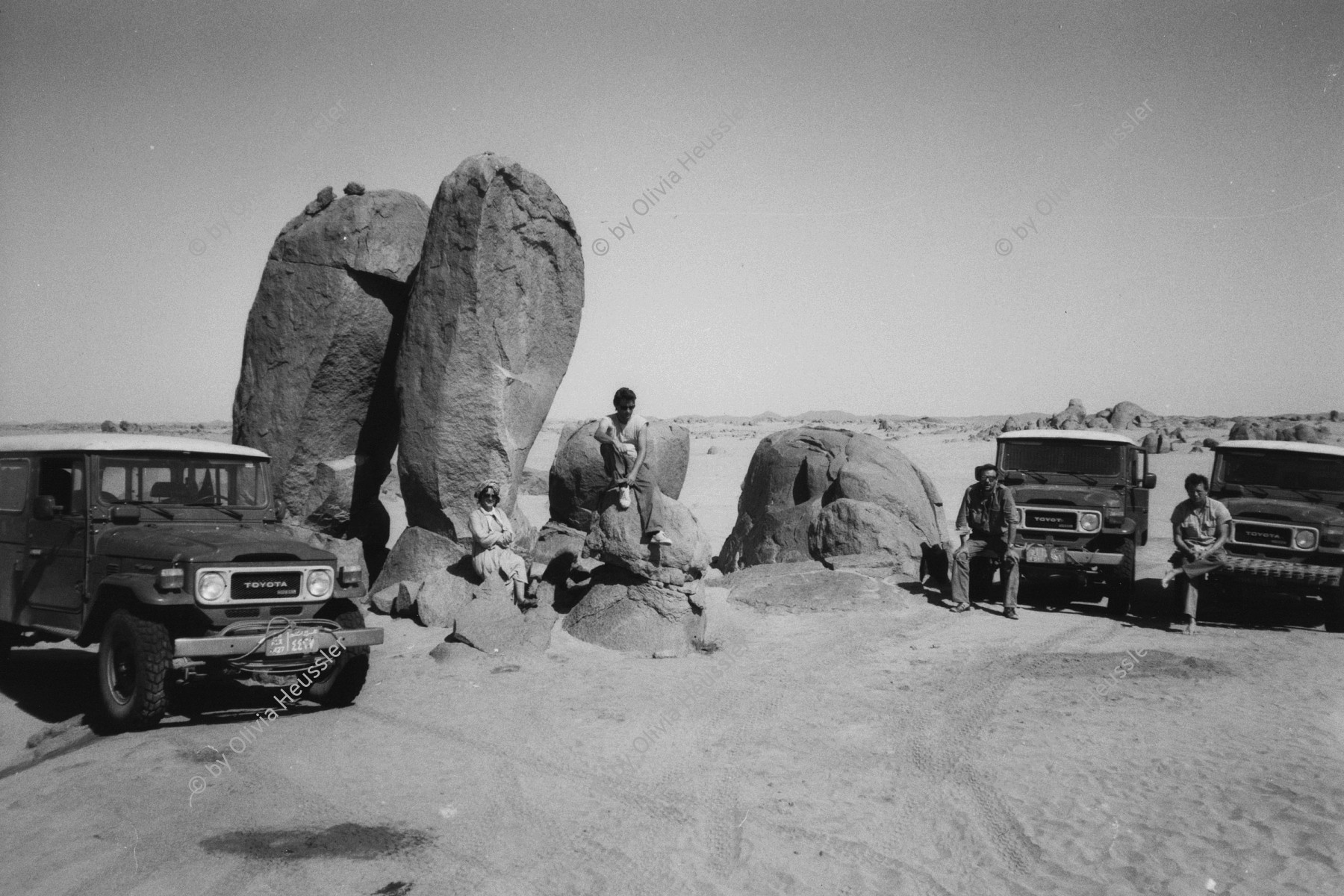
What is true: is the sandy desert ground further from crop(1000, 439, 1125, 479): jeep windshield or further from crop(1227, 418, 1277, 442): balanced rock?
crop(1227, 418, 1277, 442): balanced rock

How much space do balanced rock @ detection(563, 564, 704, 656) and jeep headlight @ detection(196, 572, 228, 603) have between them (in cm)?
346

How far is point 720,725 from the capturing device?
256 inches

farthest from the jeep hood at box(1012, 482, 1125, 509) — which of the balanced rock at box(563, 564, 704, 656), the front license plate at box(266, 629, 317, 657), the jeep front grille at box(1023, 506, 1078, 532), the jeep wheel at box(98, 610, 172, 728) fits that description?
the jeep wheel at box(98, 610, 172, 728)

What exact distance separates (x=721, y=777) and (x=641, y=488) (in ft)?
12.7

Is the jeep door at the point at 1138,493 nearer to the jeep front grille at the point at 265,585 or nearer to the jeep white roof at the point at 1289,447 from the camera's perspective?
the jeep white roof at the point at 1289,447

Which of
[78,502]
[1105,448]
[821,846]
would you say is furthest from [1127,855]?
[1105,448]

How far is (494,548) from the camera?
31.5ft

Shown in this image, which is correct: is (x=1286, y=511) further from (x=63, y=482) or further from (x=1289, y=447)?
(x=63, y=482)

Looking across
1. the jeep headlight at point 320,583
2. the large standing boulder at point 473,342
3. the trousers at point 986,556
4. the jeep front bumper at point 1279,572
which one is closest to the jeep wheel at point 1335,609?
the jeep front bumper at point 1279,572

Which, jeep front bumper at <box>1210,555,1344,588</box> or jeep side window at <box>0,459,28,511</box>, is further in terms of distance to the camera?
jeep front bumper at <box>1210,555,1344,588</box>

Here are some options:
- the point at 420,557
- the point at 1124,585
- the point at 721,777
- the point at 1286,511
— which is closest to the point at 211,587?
the point at 721,777

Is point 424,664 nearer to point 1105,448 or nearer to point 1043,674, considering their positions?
point 1043,674

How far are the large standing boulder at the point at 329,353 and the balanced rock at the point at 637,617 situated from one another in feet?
14.6

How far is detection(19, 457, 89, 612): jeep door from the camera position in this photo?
671cm
